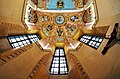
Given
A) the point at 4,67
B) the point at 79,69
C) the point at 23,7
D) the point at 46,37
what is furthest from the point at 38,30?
the point at 4,67

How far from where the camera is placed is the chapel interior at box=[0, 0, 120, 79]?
18.5 ft

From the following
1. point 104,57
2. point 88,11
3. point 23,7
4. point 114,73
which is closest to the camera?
point 114,73

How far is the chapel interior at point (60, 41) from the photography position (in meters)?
5.64

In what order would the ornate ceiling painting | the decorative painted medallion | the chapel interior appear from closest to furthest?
the chapel interior, the ornate ceiling painting, the decorative painted medallion

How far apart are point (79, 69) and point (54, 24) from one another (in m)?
6.86

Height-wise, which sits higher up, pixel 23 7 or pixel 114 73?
pixel 23 7

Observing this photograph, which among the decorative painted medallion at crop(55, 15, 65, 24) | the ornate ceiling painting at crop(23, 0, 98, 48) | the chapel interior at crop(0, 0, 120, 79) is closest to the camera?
the chapel interior at crop(0, 0, 120, 79)

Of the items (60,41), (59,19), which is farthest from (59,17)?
(60,41)

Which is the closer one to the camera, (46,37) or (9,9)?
(9,9)

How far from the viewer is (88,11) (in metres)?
11.8

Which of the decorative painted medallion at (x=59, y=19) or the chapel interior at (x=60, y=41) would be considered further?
the decorative painted medallion at (x=59, y=19)

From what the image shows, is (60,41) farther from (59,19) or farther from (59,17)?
(59,17)

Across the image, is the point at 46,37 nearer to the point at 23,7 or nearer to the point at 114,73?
the point at 23,7

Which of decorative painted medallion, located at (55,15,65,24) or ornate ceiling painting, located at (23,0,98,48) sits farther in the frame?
decorative painted medallion, located at (55,15,65,24)
